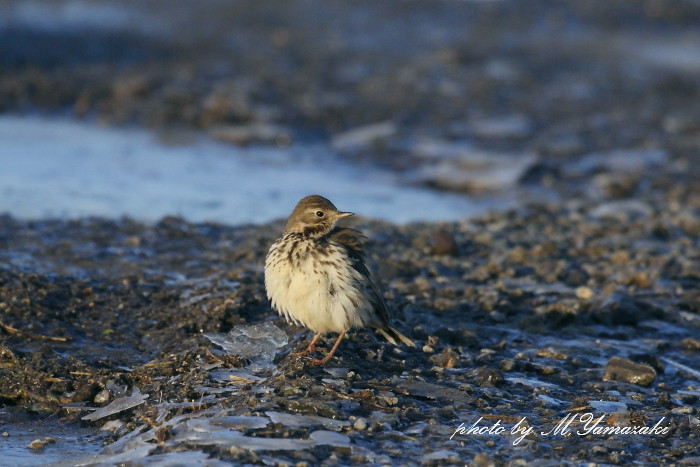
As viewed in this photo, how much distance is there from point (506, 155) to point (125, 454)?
33.4 feet

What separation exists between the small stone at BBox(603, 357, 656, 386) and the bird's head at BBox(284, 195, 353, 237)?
2.19 meters

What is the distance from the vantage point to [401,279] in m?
9.05

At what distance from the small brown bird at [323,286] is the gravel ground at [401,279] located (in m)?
0.32

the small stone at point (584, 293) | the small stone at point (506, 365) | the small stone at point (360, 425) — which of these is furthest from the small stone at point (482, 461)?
the small stone at point (584, 293)

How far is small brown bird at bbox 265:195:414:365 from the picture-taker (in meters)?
6.63

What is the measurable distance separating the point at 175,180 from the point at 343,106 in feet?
16.3

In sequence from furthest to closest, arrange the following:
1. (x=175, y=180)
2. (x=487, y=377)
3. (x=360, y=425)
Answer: (x=175, y=180) < (x=487, y=377) < (x=360, y=425)

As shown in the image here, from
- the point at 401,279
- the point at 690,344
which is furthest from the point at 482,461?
the point at 401,279

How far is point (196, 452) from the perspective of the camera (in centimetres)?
550

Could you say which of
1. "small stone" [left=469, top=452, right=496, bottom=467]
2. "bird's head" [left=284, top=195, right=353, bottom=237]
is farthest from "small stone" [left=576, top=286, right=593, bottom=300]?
"small stone" [left=469, top=452, right=496, bottom=467]

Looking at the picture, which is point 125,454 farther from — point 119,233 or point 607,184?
point 607,184

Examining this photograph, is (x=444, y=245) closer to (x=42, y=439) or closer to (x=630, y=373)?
(x=630, y=373)

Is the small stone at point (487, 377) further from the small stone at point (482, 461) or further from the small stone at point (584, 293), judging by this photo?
the small stone at point (584, 293)

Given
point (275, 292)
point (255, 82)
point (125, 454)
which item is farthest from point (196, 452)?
point (255, 82)
